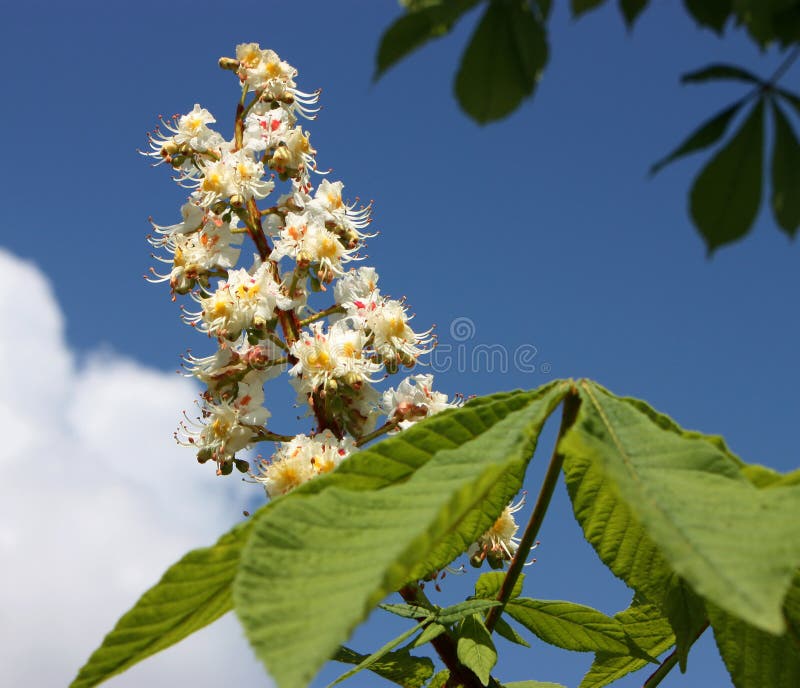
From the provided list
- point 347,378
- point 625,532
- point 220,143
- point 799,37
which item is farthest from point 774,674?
point 220,143

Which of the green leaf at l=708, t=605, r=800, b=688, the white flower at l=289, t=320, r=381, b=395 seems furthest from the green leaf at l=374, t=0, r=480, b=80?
the white flower at l=289, t=320, r=381, b=395

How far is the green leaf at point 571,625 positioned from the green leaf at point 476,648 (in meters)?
0.25

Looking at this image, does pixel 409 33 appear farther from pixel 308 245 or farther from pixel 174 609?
pixel 308 245

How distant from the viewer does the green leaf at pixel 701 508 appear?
0.81 meters

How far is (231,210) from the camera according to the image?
2.63 m

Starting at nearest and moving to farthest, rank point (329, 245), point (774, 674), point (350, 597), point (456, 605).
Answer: point (350, 597) < point (774, 674) < point (456, 605) < point (329, 245)

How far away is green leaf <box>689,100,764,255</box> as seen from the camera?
2.94 ft

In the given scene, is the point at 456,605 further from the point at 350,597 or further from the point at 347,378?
the point at 350,597

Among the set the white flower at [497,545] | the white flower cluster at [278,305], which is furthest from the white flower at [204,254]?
the white flower at [497,545]

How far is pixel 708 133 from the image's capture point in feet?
2.98

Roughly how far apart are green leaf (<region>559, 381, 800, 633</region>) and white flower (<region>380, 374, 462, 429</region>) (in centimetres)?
110

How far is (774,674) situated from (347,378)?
1.20 meters

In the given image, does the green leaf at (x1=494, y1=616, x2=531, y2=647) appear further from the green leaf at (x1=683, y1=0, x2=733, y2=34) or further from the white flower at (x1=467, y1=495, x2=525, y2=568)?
the green leaf at (x1=683, y1=0, x2=733, y2=34)

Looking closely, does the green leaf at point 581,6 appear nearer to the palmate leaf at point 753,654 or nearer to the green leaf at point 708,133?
the green leaf at point 708,133
